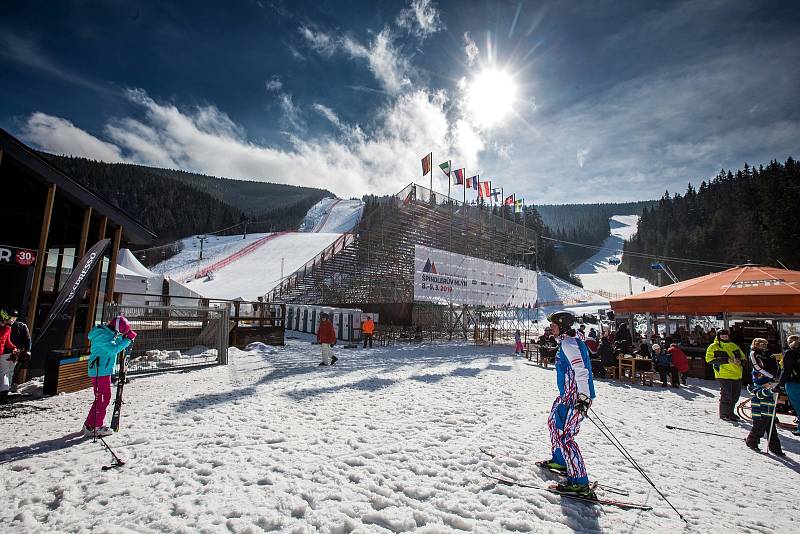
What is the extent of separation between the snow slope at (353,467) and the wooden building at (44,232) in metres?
3.52

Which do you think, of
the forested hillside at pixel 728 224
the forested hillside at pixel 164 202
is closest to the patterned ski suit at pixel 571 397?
the forested hillside at pixel 728 224

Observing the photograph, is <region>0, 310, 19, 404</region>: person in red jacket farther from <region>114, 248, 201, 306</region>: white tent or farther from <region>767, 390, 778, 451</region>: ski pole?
<region>767, 390, 778, 451</region>: ski pole

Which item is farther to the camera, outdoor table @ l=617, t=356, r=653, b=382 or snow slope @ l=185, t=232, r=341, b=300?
snow slope @ l=185, t=232, r=341, b=300

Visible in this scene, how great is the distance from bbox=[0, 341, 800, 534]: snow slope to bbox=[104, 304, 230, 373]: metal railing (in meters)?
2.34

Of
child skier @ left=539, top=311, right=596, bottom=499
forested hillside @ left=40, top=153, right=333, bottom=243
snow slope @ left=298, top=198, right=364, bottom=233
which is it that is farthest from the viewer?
snow slope @ left=298, top=198, right=364, bottom=233

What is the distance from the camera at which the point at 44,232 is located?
8.62 metres

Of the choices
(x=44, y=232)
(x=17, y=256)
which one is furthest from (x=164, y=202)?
(x=44, y=232)

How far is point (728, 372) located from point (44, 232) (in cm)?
1539

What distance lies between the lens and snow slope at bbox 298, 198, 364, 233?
10218 centimetres

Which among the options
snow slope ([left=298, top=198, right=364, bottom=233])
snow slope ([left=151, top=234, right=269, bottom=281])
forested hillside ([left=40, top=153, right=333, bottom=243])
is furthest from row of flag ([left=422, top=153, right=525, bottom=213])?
forested hillside ([left=40, top=153, right=333, bottom=243])

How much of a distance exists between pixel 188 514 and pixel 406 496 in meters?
1.99

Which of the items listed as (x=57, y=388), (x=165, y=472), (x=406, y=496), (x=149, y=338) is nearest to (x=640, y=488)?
(x=406, y=496)

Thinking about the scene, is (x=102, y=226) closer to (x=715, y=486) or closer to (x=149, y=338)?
(x=149, y=338)

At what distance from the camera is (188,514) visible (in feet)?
10.3
